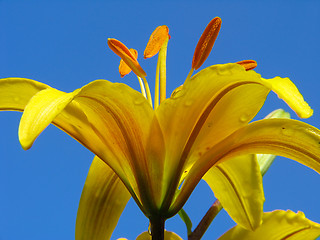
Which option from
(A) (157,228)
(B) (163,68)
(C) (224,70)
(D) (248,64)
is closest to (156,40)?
(B) (163,68)

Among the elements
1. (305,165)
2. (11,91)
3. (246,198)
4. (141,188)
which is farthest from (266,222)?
(11,91)

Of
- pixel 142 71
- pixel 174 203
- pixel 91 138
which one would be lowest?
pixel 174 203

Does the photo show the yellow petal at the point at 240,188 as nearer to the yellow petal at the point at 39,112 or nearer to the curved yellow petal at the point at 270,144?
the curved yellow petal at the point at 270,144

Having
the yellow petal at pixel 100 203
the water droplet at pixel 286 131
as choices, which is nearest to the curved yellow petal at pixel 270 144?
the water droplet at pixel 286 131

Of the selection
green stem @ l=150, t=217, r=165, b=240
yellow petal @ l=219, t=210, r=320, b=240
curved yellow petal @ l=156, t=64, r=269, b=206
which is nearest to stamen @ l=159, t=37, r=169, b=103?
curved yellow petal @ l=156, t=64, r=269, b=206

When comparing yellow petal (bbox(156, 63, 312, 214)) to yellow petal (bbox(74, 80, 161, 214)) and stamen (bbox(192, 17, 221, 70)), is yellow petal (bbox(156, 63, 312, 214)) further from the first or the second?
stamen (bbox(192, 17, 221, 70))

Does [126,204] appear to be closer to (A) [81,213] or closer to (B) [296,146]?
(A) [81,213]

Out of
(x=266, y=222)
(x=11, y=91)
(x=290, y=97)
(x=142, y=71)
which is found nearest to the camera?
(x=290, y=97)

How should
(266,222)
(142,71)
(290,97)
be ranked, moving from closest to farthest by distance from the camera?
(290,97), (142,71), (266,222)
